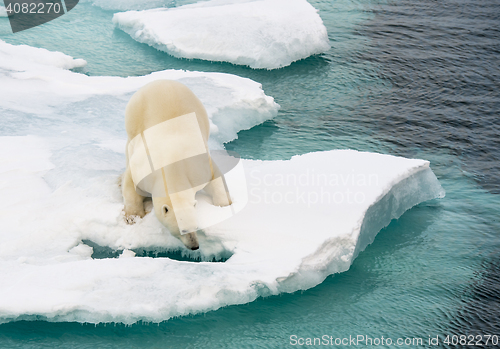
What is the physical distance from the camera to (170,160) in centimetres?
426

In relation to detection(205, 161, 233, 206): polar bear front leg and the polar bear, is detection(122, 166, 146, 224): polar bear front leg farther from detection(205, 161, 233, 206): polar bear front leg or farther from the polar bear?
detection(205, 161, 233, 206): polar bear front leg

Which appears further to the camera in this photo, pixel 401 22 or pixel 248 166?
pixel 401 22

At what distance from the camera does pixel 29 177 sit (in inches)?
195

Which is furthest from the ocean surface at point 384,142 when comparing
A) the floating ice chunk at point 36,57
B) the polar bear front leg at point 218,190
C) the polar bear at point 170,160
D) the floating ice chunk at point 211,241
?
the polar bear front leg at point 218,190

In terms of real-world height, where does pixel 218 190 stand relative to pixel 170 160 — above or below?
below

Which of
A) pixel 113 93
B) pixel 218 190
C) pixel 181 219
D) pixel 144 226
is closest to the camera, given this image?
pixel 181 219

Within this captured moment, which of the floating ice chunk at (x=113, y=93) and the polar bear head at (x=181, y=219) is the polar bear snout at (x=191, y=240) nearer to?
the polar bear head at (x=181, y=219)

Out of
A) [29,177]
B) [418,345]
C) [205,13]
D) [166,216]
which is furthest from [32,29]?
[418,345]

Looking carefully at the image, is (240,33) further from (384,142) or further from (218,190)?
(218,190)

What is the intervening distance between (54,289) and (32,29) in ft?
29.4

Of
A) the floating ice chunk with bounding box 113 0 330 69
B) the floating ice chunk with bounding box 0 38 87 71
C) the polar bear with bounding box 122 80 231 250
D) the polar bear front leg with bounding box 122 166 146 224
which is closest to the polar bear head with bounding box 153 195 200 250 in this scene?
the polar bear with bounding box 122 80 231 250

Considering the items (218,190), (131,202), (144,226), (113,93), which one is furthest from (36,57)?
(218,190)

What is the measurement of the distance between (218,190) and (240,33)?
562 centimetres

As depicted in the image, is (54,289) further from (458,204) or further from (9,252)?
(458,204)
